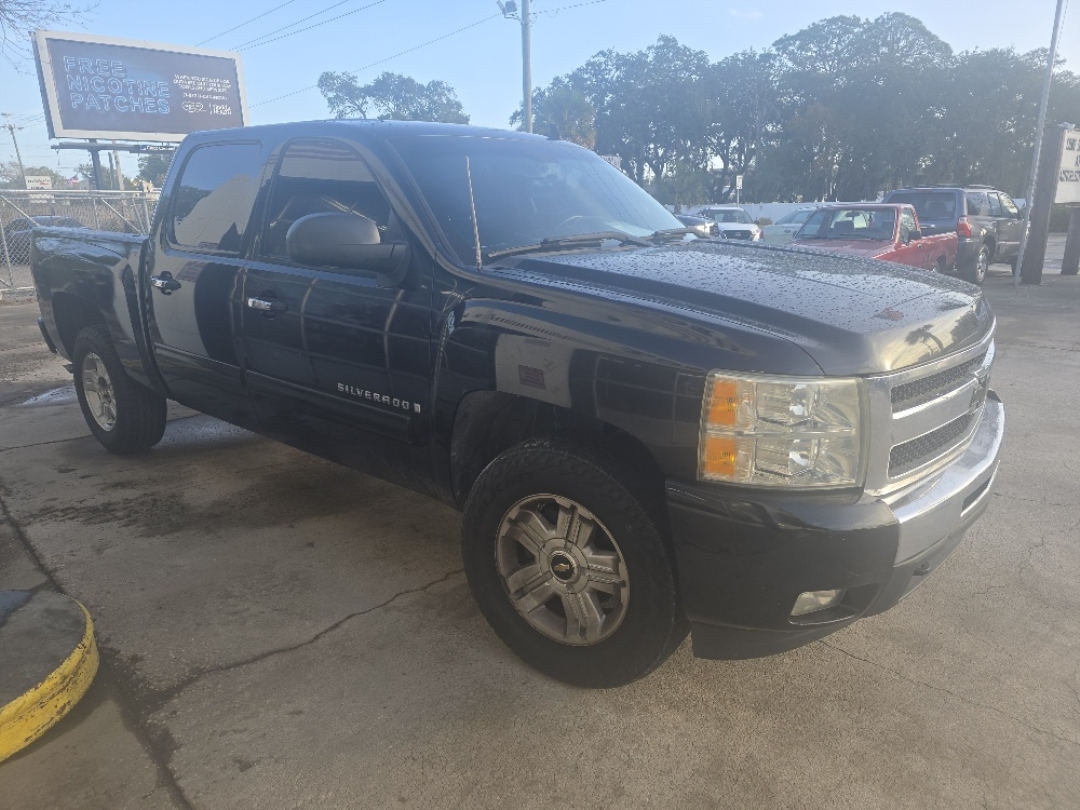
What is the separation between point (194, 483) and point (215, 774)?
2674mm

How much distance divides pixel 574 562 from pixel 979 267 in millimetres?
14884

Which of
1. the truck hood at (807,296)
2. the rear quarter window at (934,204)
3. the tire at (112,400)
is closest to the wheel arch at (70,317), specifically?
the tire at (112,400)

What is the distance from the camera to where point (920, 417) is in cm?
235

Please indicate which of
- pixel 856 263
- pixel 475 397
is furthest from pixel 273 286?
pixel 856 263

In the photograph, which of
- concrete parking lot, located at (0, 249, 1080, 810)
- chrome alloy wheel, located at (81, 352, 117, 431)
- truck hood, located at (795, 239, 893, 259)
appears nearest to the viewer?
concrete parking lot, located at (0, 249, 1080, 810)

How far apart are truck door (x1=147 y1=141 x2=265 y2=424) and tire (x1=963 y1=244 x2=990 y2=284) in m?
13.9

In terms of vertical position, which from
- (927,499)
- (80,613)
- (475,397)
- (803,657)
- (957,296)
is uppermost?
(957,296)

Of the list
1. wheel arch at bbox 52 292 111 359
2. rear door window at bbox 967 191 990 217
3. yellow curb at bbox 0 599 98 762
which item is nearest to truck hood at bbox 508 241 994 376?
yellow curb at bbox 0 599 98 762

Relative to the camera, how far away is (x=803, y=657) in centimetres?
286

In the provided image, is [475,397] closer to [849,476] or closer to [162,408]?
[849,476]

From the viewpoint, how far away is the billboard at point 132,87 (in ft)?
80.5

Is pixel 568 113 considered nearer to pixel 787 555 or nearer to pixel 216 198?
pixel 216 198

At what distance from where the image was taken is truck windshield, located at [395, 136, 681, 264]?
3.02m

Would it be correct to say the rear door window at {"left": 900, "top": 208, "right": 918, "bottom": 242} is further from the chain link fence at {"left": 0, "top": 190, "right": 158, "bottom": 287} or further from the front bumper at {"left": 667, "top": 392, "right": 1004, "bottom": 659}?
the chain link fence at {"left": 0, "top": 190, "right": 158, "bottom": 287}
